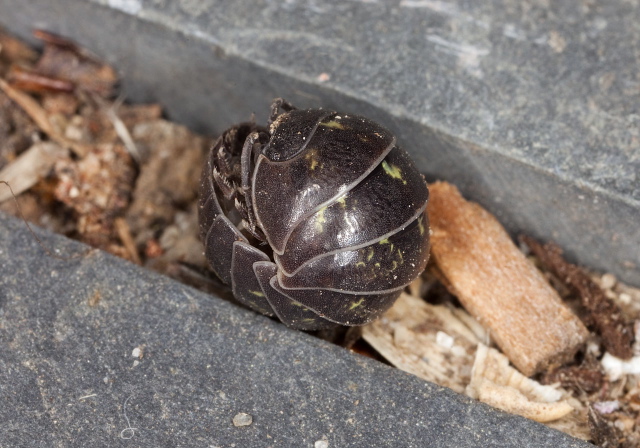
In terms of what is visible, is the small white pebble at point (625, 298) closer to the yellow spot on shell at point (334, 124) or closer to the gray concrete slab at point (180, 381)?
the gray concrete slab at point (180, 381)

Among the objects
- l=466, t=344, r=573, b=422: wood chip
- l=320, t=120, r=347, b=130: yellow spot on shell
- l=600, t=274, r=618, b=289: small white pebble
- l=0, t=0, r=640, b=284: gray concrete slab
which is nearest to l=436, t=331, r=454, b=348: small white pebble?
l=466, t=344, r=573, b=422: wood chip

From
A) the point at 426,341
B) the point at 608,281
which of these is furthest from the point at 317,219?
the point at 608,281

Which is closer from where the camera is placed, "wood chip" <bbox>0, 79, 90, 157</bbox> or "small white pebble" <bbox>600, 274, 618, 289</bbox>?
"small white pebble" <bbox>600, 274, 618, 289</bbox>

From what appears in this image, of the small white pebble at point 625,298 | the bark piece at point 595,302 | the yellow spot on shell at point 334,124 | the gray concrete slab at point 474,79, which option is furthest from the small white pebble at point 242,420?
the small white pebble at point 625,298

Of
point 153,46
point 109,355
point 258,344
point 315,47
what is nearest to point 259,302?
point 258,344

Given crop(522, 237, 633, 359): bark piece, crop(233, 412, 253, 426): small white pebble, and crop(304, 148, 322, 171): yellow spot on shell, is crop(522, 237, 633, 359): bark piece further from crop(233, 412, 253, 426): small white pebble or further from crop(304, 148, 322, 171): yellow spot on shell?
crop(233, 412, 253, 426): small white pebble

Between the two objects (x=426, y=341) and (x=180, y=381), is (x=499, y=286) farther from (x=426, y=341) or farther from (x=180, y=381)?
(x=180, y=381)
